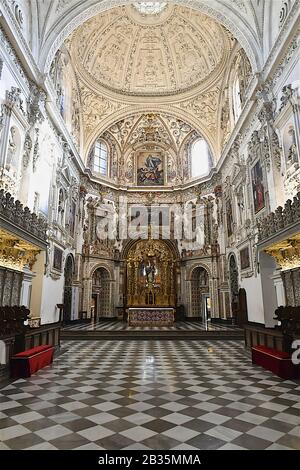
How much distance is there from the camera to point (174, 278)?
22422 mm

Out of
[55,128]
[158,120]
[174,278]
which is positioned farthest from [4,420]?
[158,120]

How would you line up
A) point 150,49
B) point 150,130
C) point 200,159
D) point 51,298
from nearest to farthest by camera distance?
point 51,298
point 150,49
point 200,159
point 150,130

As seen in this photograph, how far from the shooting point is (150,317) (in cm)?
1783

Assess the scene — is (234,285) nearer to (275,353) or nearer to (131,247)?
(131,247)

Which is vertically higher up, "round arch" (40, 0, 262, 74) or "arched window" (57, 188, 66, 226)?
"round arch" (40, 0, 262, 74)

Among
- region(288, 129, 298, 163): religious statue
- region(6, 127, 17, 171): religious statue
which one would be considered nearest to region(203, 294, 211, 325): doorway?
region(288, 129, 298, 163): religious statue

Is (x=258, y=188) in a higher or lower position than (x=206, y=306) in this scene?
higher

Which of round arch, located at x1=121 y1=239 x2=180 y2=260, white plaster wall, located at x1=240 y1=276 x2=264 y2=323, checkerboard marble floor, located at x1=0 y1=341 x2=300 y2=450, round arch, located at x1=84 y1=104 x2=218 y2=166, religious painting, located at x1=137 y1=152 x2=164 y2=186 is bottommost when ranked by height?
checkerboard marble floor, located at x1=0 y1=341 x2=300 y2=450

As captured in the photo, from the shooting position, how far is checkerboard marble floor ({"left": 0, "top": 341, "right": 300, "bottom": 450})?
3424mm

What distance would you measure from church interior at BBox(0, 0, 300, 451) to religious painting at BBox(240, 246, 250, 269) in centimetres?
16

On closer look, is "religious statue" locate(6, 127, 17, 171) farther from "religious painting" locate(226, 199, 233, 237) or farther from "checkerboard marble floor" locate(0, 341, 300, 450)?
"religious painting" locate(226, 199, 233, 237)

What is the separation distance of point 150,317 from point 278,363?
11.8 metres

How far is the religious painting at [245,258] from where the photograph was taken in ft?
47.4

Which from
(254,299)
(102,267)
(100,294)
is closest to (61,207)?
(102,267)
